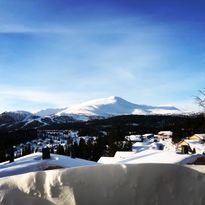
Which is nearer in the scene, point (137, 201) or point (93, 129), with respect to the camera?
point (137, 201)

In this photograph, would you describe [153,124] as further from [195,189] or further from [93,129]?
[195,189]

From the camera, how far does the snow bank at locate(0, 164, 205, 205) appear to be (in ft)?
7.17

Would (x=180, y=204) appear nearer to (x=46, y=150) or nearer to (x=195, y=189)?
(x=195, y=189)

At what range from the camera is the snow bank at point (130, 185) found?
7.17ft

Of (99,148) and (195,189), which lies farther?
(99,148)

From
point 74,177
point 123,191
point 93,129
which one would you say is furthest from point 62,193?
point 93,129

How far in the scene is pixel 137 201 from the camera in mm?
2193

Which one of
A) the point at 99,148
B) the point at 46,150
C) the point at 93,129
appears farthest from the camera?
the point at 93,129

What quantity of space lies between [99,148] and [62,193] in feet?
207

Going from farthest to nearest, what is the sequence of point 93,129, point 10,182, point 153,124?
1. point 153,124
2. point 93,129
3. point 10,182

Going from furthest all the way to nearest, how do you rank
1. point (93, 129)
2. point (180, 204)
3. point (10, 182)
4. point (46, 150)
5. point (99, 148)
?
point (93, 129), point (99, 148), point (46, 150), point (10, 182), point (180, 204)

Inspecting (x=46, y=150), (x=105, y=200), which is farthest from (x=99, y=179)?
(x=46, y=150)

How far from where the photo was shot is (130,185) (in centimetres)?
220

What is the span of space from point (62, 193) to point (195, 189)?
2.25ft
